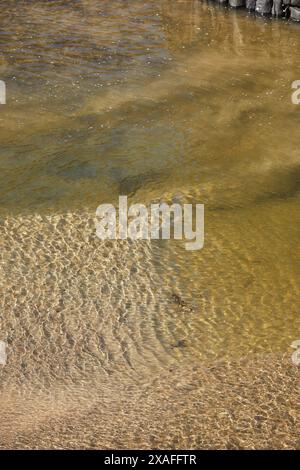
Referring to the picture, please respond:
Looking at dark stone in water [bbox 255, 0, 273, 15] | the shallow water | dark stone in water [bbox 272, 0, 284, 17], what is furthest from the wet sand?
dark stone in water [bbox 255, 0, 273, 15]

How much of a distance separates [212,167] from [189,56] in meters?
3.29

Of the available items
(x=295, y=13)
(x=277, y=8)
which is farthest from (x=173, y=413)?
(x=277, y=8)

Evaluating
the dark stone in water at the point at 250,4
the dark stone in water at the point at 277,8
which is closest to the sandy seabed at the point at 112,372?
the dark stone in water at the point at 277,8

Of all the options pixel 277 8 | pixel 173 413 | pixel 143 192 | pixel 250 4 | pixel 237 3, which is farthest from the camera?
pixel 237 3

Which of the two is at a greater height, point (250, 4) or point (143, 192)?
point (250, 4)

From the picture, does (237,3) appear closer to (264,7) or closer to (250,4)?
(250,4)

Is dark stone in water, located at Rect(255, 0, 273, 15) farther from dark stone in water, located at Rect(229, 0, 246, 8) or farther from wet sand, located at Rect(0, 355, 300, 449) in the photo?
wet sand, located at Rect(0, 355, 300, 449)

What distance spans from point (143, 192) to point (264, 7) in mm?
6345

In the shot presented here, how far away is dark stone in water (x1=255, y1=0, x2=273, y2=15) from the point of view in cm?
1126

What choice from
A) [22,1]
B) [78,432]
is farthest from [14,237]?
[22,1]

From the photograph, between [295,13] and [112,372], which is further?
[295,13]

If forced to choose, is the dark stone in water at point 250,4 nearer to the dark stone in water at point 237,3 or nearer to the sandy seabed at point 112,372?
the dark stone in water at point 237,3

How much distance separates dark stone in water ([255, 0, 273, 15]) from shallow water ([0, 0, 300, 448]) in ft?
3.15

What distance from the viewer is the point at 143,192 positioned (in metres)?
6.06
